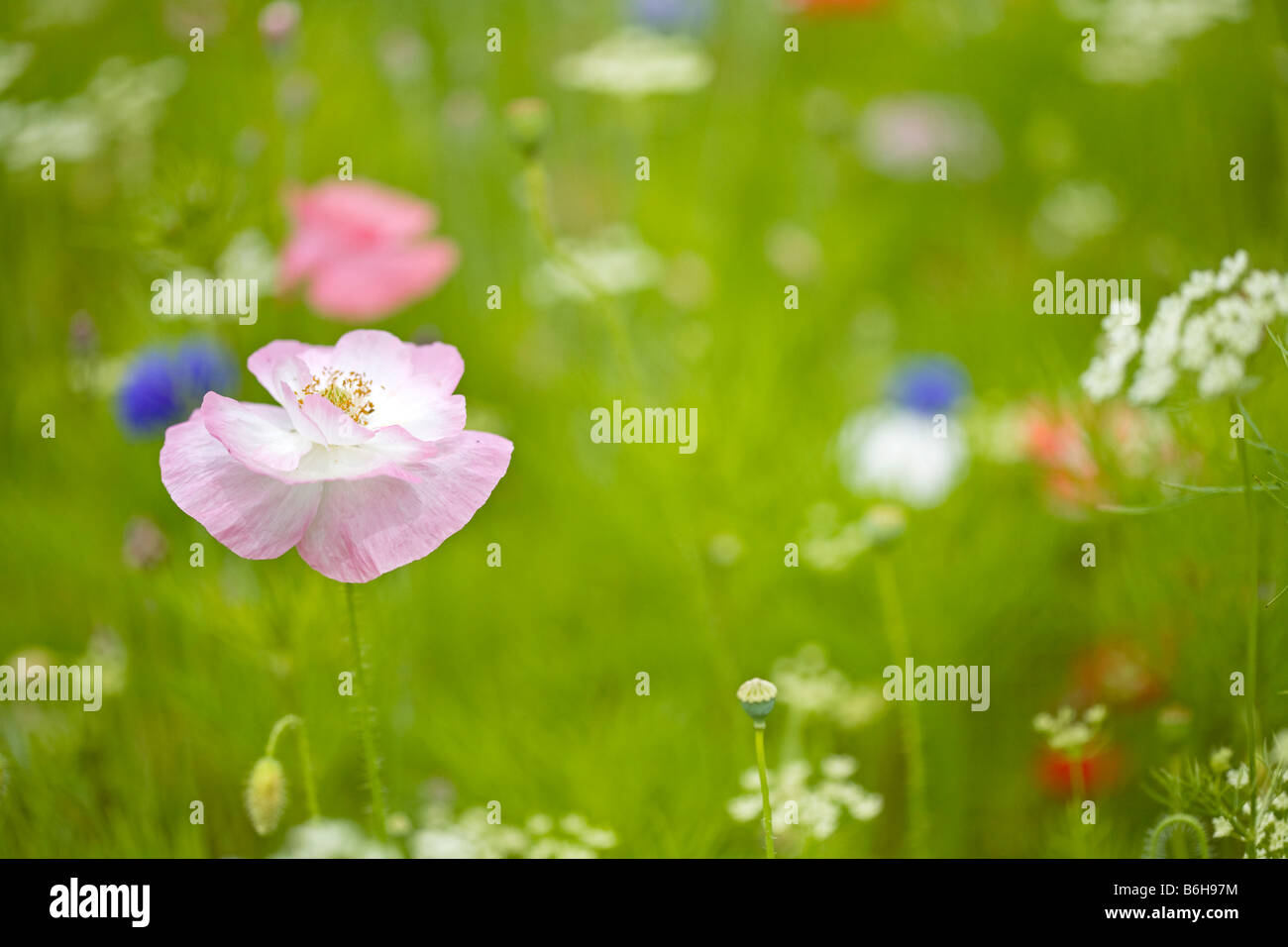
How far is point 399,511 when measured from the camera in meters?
0.53

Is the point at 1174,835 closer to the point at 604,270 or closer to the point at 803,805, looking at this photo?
the point at 803,805

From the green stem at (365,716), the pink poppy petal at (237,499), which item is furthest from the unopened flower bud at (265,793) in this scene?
the pink poppy petal at (237,499)

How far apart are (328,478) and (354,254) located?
0.55 meters

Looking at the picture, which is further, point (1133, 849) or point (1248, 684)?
point (1133, 849)

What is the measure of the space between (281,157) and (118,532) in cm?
55

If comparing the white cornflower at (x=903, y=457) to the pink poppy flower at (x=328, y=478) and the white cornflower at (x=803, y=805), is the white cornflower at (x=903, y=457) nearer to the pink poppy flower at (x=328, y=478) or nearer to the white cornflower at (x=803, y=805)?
the white cornflower at (x=803, y=805)

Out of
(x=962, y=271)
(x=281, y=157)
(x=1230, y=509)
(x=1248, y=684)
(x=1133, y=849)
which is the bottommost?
(x=1133, y=849)

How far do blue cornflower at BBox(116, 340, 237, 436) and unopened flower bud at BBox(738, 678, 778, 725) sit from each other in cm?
57

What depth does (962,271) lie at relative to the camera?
156cm

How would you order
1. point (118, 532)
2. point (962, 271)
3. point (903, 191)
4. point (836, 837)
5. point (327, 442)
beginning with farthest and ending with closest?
point (903, 191)
point (962, 271)
point (118, 532)
point (836, 837)
point (327, 442)

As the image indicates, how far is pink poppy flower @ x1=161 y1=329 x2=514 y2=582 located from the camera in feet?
1.69
